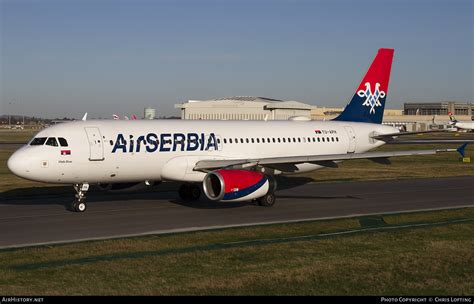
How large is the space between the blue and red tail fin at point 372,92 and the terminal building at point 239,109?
74.6 meters

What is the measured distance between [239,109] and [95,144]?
9311 cm

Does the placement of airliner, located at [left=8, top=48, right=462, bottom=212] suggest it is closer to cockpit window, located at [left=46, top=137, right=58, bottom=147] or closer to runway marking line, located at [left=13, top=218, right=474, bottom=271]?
cockpit window, located at [left=46, top=137, right=58, bottom=147]

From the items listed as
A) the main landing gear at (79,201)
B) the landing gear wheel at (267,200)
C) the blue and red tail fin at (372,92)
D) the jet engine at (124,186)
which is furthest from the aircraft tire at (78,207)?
the blue and red tail fin at (372,92)

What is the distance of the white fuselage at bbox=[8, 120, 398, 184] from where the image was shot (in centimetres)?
2467

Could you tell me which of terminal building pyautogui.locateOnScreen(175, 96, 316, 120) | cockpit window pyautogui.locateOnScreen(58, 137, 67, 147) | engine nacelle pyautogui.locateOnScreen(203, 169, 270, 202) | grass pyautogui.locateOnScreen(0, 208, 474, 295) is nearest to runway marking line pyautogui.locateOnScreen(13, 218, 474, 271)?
grass pyautogui.locateOnScreen(0, 208, 474, 295)

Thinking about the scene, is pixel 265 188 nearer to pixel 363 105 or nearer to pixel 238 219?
pixel 238 219

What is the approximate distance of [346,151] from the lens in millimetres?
34750

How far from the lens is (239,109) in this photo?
118 metres

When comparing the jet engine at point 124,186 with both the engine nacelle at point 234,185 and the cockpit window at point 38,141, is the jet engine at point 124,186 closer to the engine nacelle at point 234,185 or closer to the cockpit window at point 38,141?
the engine nacelle at point 234,185

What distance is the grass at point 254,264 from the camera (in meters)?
13.5

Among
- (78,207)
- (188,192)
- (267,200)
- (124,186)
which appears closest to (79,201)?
(78,207)

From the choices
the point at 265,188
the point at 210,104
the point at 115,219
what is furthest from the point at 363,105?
the point at 210,104

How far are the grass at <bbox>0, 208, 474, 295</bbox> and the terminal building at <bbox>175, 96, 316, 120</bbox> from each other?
93.5 metres

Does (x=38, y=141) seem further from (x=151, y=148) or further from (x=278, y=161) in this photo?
(x=278, y=161)
